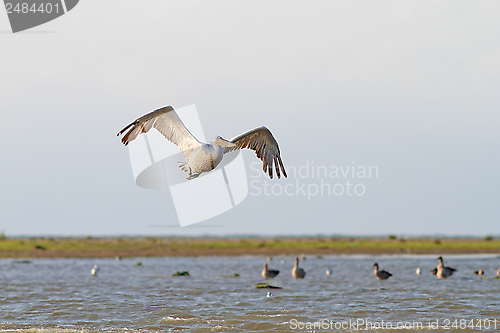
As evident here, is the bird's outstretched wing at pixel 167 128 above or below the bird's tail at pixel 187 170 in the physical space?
above

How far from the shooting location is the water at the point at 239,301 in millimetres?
13719

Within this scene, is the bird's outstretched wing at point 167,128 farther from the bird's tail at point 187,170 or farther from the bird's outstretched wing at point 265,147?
the bird's outstretched wing at point 265,147

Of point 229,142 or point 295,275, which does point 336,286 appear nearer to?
point 295,275

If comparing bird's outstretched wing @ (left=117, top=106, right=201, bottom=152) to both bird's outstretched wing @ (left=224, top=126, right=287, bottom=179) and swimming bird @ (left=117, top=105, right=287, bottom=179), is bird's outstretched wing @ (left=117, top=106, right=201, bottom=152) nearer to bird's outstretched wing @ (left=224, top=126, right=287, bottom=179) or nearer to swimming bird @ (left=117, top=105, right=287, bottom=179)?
swimming bird @ (left=117, top=105, right=287, bottom=179)

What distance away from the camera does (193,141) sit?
10992mm

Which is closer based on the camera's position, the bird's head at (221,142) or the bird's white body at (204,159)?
the bird's head at (221,142)

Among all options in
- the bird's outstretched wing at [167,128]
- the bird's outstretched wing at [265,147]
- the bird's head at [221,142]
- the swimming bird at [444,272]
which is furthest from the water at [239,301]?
the bird's head at [221,142]

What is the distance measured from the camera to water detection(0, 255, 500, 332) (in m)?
13.7

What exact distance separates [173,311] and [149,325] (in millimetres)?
1878

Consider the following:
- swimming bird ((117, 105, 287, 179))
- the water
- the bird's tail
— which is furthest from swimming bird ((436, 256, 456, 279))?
the bird's tail

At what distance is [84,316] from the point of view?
48.8ft

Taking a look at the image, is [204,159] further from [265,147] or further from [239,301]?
[239,301]

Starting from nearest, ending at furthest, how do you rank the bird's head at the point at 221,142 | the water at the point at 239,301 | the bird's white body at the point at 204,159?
the bird's head at the point at 221,142 → the bird's white body at the point at 204,159 → the water at the point at 239,301

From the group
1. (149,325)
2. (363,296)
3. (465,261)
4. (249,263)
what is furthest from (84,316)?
(465,261)
